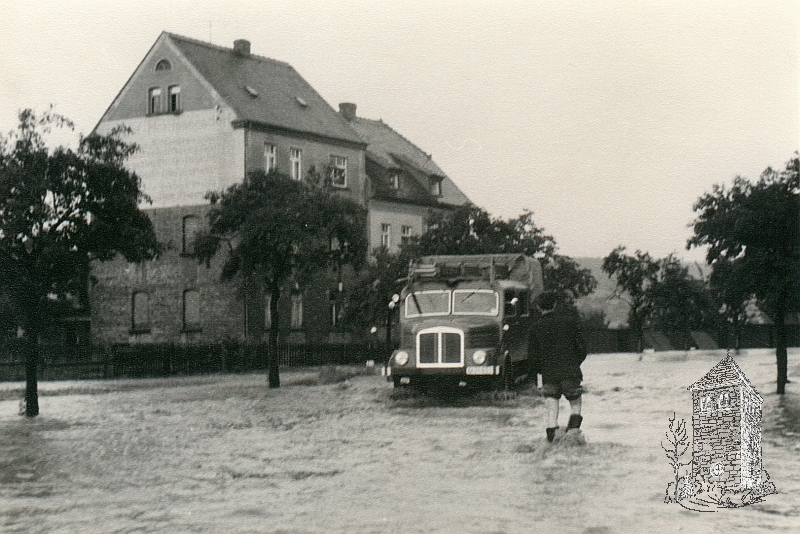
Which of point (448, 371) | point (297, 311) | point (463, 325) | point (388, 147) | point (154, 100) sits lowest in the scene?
point (448, 371)

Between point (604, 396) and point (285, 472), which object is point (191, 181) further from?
point (285, 472)

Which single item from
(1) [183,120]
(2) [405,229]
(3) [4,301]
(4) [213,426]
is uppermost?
(1) [183,120]

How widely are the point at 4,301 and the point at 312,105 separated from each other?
19.1 m

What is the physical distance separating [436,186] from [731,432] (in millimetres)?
49068

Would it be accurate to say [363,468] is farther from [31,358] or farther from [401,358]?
[401,358]

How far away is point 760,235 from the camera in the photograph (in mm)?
17359

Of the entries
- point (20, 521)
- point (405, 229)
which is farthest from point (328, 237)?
point (405, 229)

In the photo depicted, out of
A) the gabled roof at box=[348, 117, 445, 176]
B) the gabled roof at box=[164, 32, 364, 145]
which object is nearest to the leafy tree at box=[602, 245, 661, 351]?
the gabled roof at box=[164, 32, 364, 145]

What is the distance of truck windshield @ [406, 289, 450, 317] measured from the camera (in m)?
22.0

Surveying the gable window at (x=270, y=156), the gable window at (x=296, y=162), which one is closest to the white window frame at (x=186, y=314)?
the gable window at (x=270, y=156)

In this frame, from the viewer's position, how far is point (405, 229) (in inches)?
2085

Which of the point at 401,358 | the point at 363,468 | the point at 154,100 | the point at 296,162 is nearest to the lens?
the point at 363,468

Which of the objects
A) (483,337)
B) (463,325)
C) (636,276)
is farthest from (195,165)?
(483,337)

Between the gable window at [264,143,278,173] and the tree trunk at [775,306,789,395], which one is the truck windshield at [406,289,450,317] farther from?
→ the gable window at [264,143,278,173]
